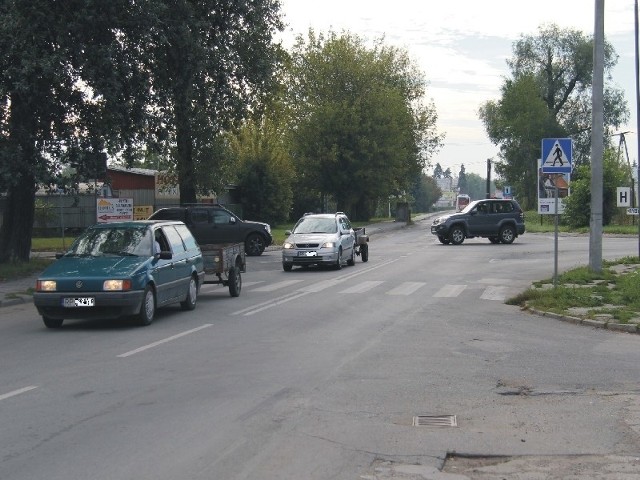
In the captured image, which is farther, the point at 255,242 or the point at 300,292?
the point at 255,242

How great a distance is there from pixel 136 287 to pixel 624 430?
8.48m

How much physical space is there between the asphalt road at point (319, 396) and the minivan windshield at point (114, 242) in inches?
48.2

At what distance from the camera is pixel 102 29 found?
22.4 meters

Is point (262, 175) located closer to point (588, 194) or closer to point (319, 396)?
point (588, 194)

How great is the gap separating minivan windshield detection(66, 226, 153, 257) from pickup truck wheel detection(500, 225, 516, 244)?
29140 millimetres

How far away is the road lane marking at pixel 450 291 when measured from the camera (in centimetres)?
1995

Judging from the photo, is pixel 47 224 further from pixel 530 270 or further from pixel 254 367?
pixel 254 367

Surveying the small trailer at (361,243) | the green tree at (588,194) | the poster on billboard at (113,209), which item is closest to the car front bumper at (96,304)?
the poster on billboard at (113,209)

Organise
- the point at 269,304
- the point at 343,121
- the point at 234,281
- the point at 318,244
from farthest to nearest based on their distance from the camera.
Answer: the point at 343,121
the point at 318,244
the point at 234,281
the point at 269,304

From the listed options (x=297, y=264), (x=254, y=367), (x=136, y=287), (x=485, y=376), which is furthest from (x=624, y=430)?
(x=297, y=264)

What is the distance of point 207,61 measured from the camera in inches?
965

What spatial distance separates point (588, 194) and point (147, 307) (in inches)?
1741

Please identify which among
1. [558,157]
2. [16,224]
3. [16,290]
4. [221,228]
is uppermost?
[558,157]

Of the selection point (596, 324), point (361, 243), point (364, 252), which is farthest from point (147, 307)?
point (364, 252)
